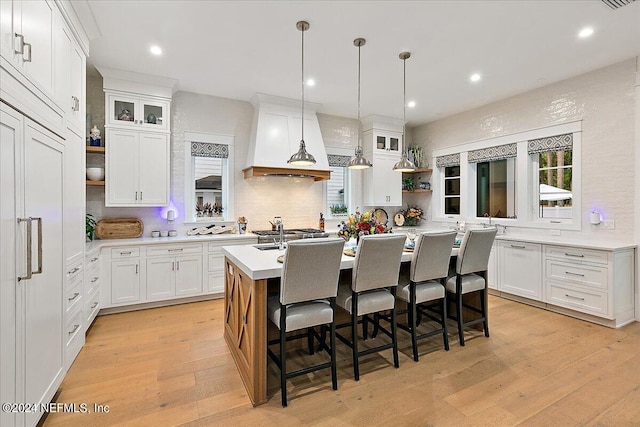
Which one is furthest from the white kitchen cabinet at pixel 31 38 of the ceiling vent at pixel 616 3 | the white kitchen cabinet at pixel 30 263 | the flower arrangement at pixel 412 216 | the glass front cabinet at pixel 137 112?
the flower arrangement at pixel 412 216

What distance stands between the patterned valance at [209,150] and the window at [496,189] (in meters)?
4.34

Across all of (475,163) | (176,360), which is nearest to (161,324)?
(176,360)

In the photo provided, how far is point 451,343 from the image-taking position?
306cm

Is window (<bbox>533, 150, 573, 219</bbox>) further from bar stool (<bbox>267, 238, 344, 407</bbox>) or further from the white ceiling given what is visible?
bar stool (<bbox>267, 238, 344, 407</bbox>)

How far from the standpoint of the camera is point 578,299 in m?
3.68

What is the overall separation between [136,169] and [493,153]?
531 cm

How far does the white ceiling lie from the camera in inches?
107

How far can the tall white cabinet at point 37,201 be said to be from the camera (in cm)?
151

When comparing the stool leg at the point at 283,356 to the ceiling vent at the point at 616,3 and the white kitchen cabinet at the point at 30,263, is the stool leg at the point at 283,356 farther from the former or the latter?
the ceiling vent at the point at 616,3

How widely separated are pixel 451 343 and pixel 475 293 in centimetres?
66

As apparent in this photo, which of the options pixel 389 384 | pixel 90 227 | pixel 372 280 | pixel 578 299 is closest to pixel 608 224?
pixel 578 299

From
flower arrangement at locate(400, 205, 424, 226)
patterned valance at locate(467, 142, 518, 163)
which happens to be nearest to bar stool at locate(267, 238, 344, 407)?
patterned valance at locate(467, 142, 518, 163)

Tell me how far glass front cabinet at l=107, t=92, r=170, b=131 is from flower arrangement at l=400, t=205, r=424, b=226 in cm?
466

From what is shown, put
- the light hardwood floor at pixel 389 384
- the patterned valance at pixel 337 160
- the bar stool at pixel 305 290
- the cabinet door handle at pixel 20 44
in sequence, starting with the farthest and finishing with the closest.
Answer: the patterned valance at pixel 337 160, the bar stool at pixel 305 290, the light hardwood floor at pixel 389 384, the cabinet door handle at pixel 20 44
